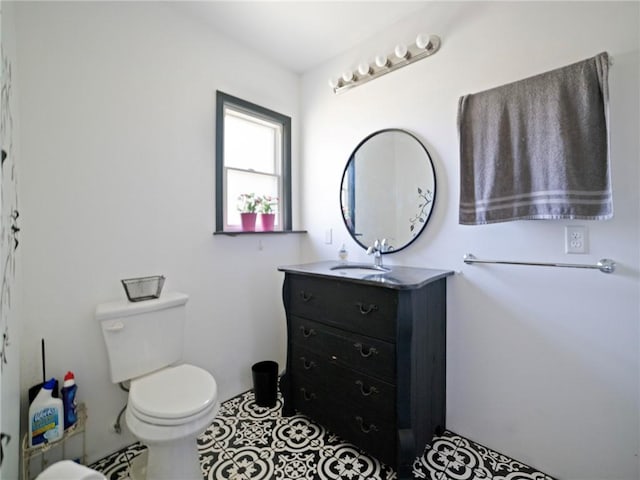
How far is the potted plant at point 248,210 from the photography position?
216 cm

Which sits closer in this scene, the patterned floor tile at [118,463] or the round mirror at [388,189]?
the patterned floor tile at [118,463]

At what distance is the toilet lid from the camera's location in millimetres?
1229

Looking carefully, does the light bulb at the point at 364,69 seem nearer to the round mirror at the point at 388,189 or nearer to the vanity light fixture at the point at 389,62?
the vanity light fixture at the point at 389,62

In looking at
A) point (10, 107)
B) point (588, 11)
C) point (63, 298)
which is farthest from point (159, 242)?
point (588, 11)

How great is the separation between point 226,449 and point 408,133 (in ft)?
6.92

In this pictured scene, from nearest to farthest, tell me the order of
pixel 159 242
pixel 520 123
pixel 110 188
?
pixel 520 123, pixel 110 188, pixel 159 242

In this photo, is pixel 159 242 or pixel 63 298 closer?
pixel 63 298

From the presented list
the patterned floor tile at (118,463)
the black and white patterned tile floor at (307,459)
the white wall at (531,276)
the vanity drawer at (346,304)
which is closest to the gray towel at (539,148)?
the white wall at (531,276)

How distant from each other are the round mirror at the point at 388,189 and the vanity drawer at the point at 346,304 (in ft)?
1.75

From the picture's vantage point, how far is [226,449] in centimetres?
161

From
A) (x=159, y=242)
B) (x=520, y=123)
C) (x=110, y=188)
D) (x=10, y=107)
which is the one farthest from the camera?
(x=159, y=242)

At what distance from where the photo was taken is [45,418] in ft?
4.10

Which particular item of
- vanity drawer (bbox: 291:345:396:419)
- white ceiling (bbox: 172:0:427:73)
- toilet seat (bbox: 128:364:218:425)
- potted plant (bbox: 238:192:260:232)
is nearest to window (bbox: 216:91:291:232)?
potted plant (bbox: 238:192:260:232)

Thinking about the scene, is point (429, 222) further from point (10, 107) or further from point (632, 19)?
point (10, 107)
